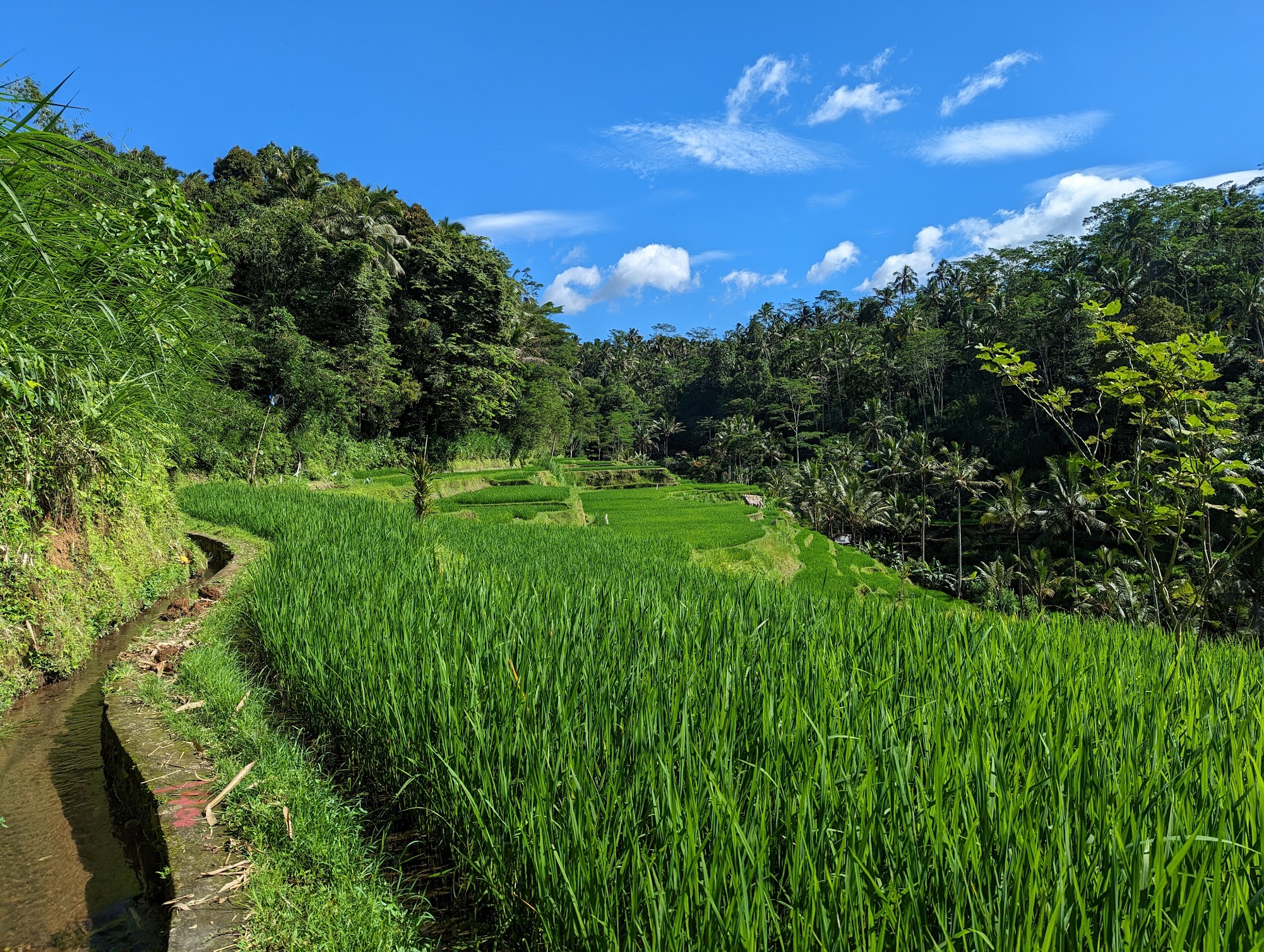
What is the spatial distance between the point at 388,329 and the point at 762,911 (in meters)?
29.2

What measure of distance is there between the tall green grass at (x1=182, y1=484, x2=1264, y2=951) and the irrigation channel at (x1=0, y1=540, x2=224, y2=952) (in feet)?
3.10

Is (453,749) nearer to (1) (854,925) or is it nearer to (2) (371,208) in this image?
(1) (854,925)

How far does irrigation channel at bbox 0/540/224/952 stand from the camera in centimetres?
226

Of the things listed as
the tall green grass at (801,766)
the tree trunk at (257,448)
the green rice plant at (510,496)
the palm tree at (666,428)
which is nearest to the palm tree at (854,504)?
the green rice plant at (510,496)

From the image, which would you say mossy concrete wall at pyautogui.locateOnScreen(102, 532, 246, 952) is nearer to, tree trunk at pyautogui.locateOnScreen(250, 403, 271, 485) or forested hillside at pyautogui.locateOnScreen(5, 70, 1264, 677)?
forested hillside at pyautogui.locateOnScreen(5, 70, 1264, 677)

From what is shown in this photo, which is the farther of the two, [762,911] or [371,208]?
[371,208]

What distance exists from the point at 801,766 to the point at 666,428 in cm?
6799

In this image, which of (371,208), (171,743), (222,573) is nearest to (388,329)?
(371,208)

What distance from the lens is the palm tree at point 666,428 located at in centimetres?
6938

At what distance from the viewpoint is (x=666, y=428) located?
69500 millimetres

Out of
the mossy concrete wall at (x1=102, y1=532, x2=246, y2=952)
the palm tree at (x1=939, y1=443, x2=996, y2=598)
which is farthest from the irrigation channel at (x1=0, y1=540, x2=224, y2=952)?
the palm tree at (x1=939, y1=443, x2=996, y2=598)

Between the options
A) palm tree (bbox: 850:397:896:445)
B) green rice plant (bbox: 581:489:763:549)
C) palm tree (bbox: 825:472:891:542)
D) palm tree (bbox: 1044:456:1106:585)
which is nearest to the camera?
green rice plant (bbox: 581:489:763:549)

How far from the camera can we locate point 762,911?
4.07ft

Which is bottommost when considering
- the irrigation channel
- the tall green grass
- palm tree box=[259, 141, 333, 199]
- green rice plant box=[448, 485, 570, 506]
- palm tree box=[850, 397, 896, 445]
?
the irrigation channel
